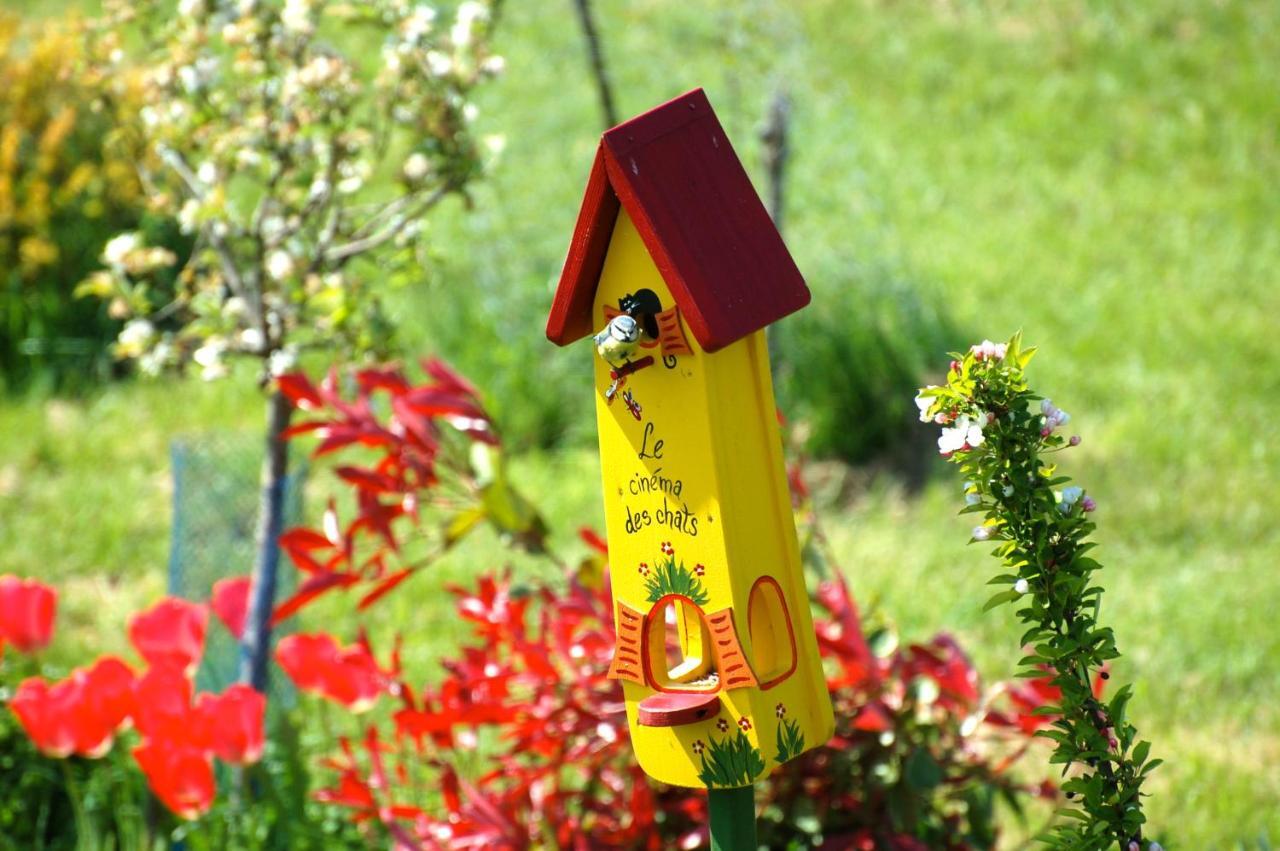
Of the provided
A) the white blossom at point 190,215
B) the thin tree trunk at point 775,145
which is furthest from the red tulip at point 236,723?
the thin tree trunk at point 775,145

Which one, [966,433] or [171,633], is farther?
[171,633]

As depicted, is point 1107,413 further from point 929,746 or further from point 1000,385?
point 1000,385

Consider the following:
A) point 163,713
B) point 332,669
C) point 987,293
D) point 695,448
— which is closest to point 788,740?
point 695,448

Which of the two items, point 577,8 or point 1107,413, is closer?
point 577,8

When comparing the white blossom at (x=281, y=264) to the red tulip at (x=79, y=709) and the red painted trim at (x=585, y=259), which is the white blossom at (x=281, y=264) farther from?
the red painted trim at (x=585, y=259)

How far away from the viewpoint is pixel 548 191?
6145 millimetres

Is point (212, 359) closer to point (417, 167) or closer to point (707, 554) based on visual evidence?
point (417, 167)

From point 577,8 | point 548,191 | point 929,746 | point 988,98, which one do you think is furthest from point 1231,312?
point 929,746

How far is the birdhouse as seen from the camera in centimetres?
162

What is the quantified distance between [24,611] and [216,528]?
0.65 m

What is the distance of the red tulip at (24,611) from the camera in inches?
102

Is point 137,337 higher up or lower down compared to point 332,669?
higher up

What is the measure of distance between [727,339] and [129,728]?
79.5 inches

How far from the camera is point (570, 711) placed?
2.25 m
